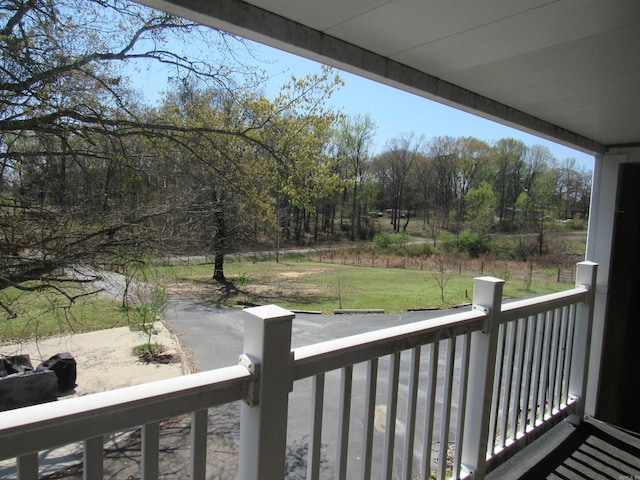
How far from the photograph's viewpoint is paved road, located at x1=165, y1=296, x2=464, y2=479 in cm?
439

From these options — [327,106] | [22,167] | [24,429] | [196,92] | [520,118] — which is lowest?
[24,429]

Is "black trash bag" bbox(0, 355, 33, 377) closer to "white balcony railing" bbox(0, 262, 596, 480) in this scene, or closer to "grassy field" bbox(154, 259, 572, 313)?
"grassy field" bbox(154, 259, 572, 313)

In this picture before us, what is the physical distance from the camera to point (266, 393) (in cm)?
82

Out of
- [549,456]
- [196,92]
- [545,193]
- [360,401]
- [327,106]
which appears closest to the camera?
[549,456]

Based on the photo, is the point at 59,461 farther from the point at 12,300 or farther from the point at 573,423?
the point at 573,423

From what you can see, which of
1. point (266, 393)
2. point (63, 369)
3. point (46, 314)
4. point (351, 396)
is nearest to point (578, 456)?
point (351, 396)

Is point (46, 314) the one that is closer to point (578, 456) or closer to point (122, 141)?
point (122, 141)

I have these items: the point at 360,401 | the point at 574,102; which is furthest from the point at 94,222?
the point at 574,102

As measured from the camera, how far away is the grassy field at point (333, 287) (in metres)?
12.6

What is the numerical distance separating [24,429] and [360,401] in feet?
16.4

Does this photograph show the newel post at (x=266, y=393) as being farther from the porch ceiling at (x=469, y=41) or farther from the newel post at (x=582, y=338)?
the newel post at (x=582, y=338)

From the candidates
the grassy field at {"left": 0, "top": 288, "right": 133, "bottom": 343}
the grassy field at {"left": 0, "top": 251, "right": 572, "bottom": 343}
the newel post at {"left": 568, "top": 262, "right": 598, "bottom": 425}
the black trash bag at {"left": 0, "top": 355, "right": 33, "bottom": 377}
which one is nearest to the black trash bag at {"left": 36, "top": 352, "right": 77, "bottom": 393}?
the black trash bag at {"left": 0, "top": 355, "right": 33, "bottom": 377}

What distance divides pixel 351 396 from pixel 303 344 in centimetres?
735

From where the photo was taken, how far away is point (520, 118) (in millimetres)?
2432
